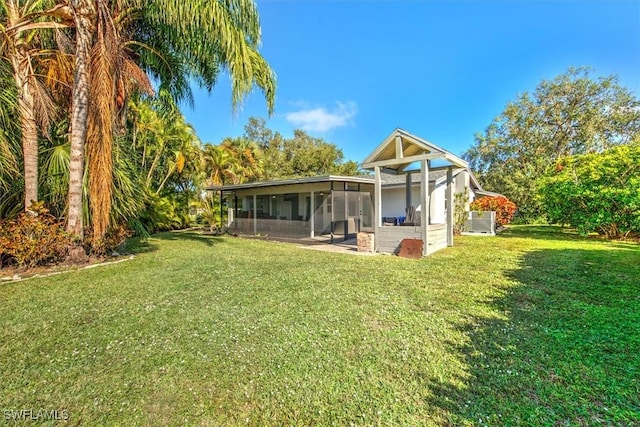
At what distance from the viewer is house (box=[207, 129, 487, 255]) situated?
28.8ft

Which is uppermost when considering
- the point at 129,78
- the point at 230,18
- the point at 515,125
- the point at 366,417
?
the point at 515,125

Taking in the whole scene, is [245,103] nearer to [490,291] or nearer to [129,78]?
[129,78]

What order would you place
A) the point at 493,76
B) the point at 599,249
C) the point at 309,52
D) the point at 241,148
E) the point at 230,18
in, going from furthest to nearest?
the point at 241,148 < the point at 493,76 < the point at 309,52 < the point at 599,249 < the point at 230,18

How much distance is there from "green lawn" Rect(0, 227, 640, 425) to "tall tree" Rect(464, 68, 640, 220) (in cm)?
2030

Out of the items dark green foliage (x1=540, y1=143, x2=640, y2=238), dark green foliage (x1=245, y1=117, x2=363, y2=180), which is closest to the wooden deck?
dark green foliage (x1=540, y1=143, x2=640, y2=238)

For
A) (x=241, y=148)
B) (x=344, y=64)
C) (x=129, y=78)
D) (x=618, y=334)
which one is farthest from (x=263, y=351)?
(x=241, y=148)

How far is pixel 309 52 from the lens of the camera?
1448 centimetres

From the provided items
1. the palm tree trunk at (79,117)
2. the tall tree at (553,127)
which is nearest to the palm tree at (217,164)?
the palm tree trunk at (79,117)

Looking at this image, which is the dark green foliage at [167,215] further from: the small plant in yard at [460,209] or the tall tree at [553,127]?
the tall tree at [553,127]

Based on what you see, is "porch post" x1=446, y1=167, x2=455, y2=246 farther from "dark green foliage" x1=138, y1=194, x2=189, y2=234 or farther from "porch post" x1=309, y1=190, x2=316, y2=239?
"dark green foliage" x1=138, y1=194, x2=189, y2=234

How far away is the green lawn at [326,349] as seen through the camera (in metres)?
2.15

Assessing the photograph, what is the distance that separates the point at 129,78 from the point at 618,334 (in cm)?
1036

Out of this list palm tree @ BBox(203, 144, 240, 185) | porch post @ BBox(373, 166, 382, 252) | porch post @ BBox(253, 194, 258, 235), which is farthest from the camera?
palm tree @ BBox(203, 144, 240, 185)

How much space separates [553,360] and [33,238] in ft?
29.2
